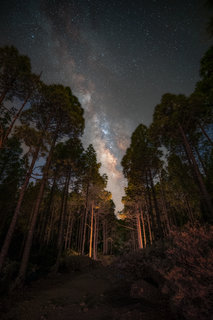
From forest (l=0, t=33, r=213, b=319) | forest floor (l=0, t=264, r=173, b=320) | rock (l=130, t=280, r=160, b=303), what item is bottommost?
forest floor (l=0, t=264, r=173, b=320)

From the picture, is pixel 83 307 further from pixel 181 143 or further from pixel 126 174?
pixel 126 174

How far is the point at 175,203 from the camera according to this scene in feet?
70.7

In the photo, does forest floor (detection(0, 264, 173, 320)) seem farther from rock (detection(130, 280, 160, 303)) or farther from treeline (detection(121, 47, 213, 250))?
treeline (detection(121, 47, 213, 250))

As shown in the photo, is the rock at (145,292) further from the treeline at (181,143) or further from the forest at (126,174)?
the treeline at (181,143)

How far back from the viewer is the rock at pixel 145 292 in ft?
13.6

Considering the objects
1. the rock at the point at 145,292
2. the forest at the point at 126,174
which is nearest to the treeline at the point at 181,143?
the forest at the point at 126,174

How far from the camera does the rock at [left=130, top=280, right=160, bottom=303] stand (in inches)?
163

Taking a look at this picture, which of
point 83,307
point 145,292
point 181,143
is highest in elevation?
point 181,143

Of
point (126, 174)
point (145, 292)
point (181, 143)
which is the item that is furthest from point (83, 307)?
point (126, 174)

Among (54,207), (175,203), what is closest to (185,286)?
(175,203)

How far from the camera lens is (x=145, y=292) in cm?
427

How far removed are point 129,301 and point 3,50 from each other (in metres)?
14.3

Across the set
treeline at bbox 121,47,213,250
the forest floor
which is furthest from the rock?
treeline at bbox 121,47,213,250

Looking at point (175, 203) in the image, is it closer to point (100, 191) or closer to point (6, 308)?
point (100, 191)
